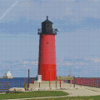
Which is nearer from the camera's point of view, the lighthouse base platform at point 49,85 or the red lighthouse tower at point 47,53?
the lighthouse base platform at point 49,85

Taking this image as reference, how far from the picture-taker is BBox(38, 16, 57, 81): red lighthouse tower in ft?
141

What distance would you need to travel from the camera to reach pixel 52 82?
42469mm

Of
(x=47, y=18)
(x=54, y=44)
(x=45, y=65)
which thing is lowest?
(x=45, y=65)

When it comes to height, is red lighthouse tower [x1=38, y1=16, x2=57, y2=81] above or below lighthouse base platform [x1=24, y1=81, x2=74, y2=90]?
above

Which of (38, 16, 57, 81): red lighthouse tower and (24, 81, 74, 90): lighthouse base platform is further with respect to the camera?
(38, 16, 57, 81): red lighthouse tower

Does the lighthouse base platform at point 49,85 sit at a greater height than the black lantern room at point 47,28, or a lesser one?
lesser

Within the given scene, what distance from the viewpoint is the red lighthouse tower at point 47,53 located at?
42844 millimetres

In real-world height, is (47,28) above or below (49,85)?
above

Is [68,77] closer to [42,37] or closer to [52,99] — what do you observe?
[42,37]

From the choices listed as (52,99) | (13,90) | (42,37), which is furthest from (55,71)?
(52,99)

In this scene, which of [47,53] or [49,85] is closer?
[49,85]

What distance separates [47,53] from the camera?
42.8 m

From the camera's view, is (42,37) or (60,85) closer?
(60,85)

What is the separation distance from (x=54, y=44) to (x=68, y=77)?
18.5ft
